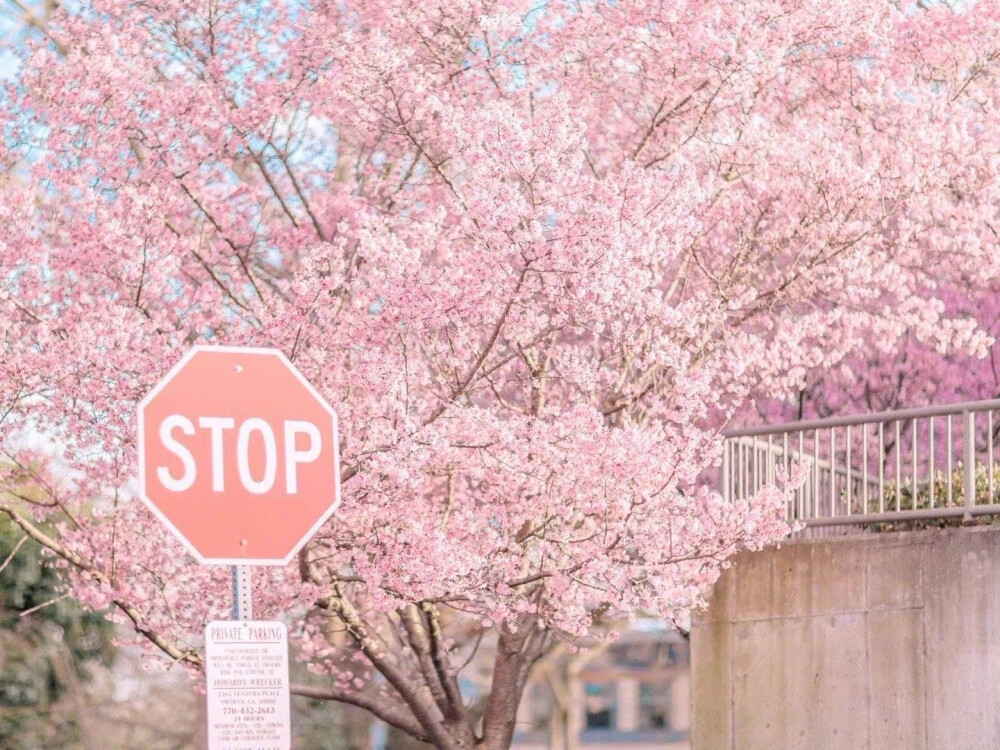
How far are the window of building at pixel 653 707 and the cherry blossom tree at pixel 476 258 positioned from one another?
158ft

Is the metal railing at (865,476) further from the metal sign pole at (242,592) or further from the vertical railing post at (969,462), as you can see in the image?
the metal sign pole at (242,592)

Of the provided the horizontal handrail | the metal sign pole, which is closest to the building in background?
the horizontal handrail

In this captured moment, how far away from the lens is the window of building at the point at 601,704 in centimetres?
6881

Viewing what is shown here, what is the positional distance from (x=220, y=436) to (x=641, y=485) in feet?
25.7

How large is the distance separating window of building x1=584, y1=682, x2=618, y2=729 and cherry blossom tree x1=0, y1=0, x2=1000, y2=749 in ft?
168

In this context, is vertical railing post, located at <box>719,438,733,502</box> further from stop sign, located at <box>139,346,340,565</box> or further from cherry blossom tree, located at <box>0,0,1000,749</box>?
stop sign, located at <box>139,346,340,565</box>

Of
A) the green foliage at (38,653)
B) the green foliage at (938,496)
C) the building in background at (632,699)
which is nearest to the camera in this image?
the green foliage at (938,496)

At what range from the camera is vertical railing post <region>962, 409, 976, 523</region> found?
46.4 feet

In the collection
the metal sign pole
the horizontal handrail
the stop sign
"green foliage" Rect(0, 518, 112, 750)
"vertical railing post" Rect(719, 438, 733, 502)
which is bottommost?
"green foliage" Rect(0, 518, 112, 750)

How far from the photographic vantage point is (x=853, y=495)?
16609 millimetres

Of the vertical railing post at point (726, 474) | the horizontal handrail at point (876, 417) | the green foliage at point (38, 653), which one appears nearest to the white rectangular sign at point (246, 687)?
the horizontal handrail at point (876, 417)

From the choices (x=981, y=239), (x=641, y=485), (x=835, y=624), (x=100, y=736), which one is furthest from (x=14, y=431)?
(x=100, y=736)

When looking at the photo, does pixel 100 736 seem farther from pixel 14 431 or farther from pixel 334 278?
pixel 334 278

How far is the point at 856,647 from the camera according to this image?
583 inches
